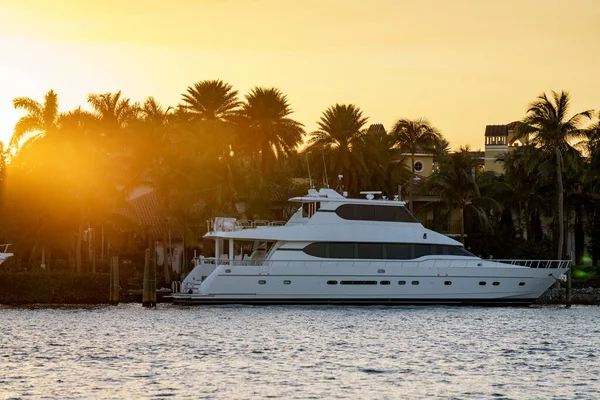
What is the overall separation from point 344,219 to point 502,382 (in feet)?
78.6

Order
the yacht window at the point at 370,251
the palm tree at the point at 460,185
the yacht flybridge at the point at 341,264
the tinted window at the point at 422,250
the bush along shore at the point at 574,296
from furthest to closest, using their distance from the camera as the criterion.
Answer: the palm tree at the point at 460,185 < the bush along shore at the point at 574,296 < the tinted window at the point at 422,250 < the yacht window at the point at 370,251 < the yacht flybridge at the point at 341,264

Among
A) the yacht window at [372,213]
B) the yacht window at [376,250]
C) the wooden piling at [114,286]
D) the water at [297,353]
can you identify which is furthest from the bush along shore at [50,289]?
the yacht window at [372,213]

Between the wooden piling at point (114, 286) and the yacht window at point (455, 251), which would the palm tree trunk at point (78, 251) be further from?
the yacht window at point (455, 251)

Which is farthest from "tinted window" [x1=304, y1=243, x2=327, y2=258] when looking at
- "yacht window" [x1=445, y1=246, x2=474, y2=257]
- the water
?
"yacht window" [x1=445, y1=246, x2=474, y2=257]

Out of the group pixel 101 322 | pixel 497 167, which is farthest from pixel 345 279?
pixel 497 167

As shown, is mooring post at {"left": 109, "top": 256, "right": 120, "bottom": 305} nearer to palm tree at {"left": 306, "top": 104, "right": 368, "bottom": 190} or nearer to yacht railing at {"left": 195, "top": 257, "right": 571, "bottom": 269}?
yacht railing at {"left": 195, "top": 257, "right": 571, "bottom": 269}

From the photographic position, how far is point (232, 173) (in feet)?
228

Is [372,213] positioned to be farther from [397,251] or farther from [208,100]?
[208,100]

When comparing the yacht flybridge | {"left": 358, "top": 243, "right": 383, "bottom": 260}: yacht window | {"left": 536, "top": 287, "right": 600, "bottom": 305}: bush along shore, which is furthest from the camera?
{"left": 536, "top": 287, "right": 600, "bottom": 305}: bush along shore

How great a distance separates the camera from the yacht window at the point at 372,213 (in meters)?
55.3

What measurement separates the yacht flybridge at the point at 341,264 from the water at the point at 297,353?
31.5 inches

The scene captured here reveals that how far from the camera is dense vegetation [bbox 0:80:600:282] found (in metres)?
64.7

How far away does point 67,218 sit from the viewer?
6394cm

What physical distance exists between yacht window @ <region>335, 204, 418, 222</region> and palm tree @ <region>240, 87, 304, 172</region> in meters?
29.3
